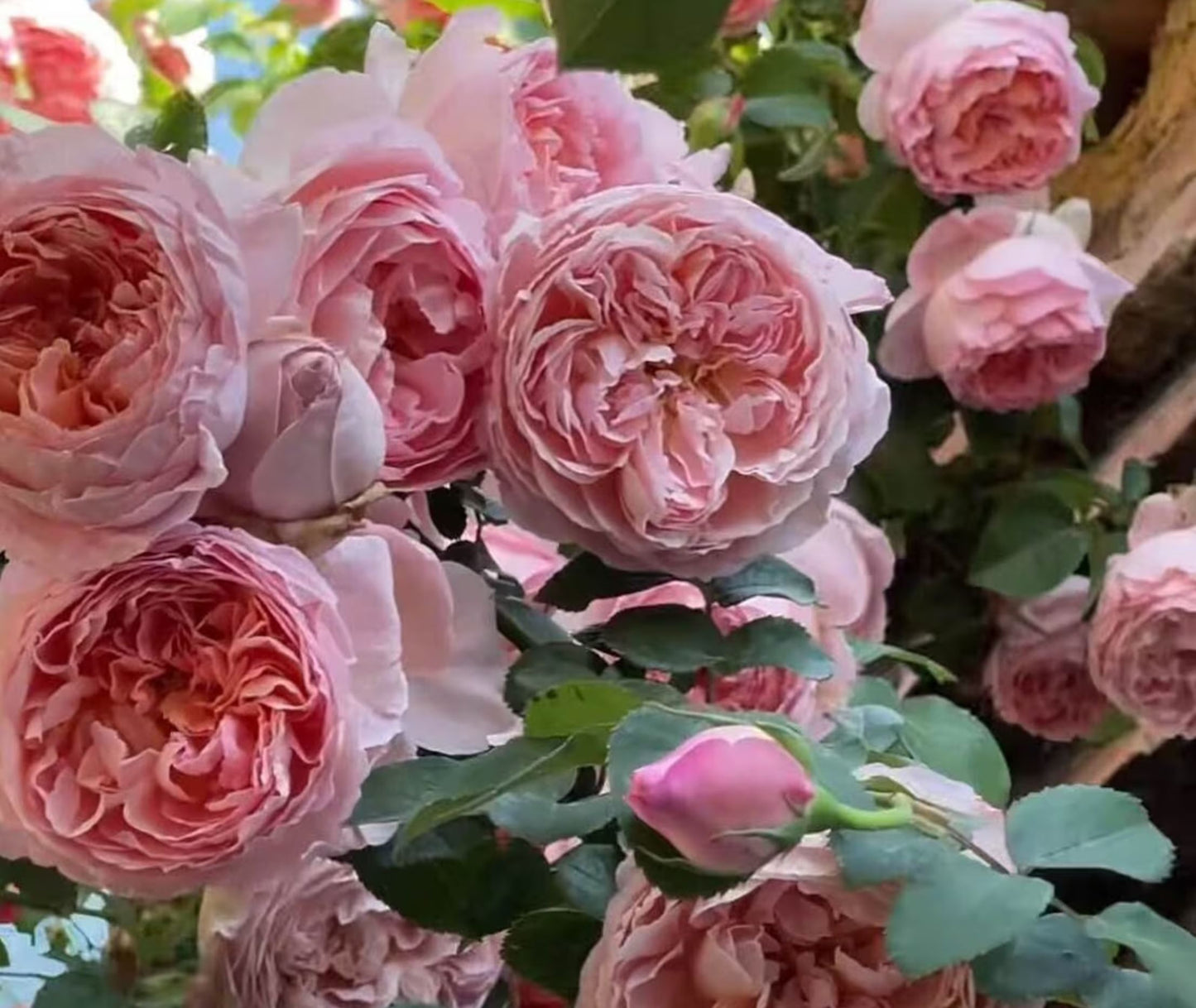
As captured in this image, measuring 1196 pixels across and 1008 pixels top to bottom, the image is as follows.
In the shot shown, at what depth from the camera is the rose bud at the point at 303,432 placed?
0.43 metres

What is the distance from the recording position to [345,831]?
484 mm

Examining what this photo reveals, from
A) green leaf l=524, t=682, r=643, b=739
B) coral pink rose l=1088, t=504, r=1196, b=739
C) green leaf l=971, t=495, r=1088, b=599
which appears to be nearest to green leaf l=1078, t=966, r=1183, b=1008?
green leaf l=524, t=682, r=643, b=739

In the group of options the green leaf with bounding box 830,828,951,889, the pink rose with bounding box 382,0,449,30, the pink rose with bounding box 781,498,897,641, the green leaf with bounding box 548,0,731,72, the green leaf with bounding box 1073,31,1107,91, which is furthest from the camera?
the green leaf with bounding box 1073,31,1107,91

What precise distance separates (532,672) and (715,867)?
0.48 ft

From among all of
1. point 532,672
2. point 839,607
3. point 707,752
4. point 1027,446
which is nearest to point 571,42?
point 707,752

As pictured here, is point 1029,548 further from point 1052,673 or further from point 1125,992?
point 1125,992

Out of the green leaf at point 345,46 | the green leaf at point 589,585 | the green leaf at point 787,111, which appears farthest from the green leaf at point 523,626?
the green leaf at point 787,111

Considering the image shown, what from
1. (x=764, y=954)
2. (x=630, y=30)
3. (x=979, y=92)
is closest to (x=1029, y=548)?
(x=979, y=92)

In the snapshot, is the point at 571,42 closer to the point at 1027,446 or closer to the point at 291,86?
the point at 291,86

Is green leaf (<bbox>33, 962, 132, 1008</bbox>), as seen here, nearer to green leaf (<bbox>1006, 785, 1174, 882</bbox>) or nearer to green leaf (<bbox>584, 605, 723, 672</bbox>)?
green leaf (<bbox>584, 605, 723, 672</bbox>)

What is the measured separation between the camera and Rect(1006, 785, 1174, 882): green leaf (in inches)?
17.0

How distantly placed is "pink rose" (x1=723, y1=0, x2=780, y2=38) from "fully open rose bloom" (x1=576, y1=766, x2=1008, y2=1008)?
0.56 metres

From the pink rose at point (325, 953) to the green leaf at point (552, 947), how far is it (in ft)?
0.28

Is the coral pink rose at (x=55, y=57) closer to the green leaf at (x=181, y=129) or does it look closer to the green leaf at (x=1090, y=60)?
the green leaf at (x=181, y=129)
